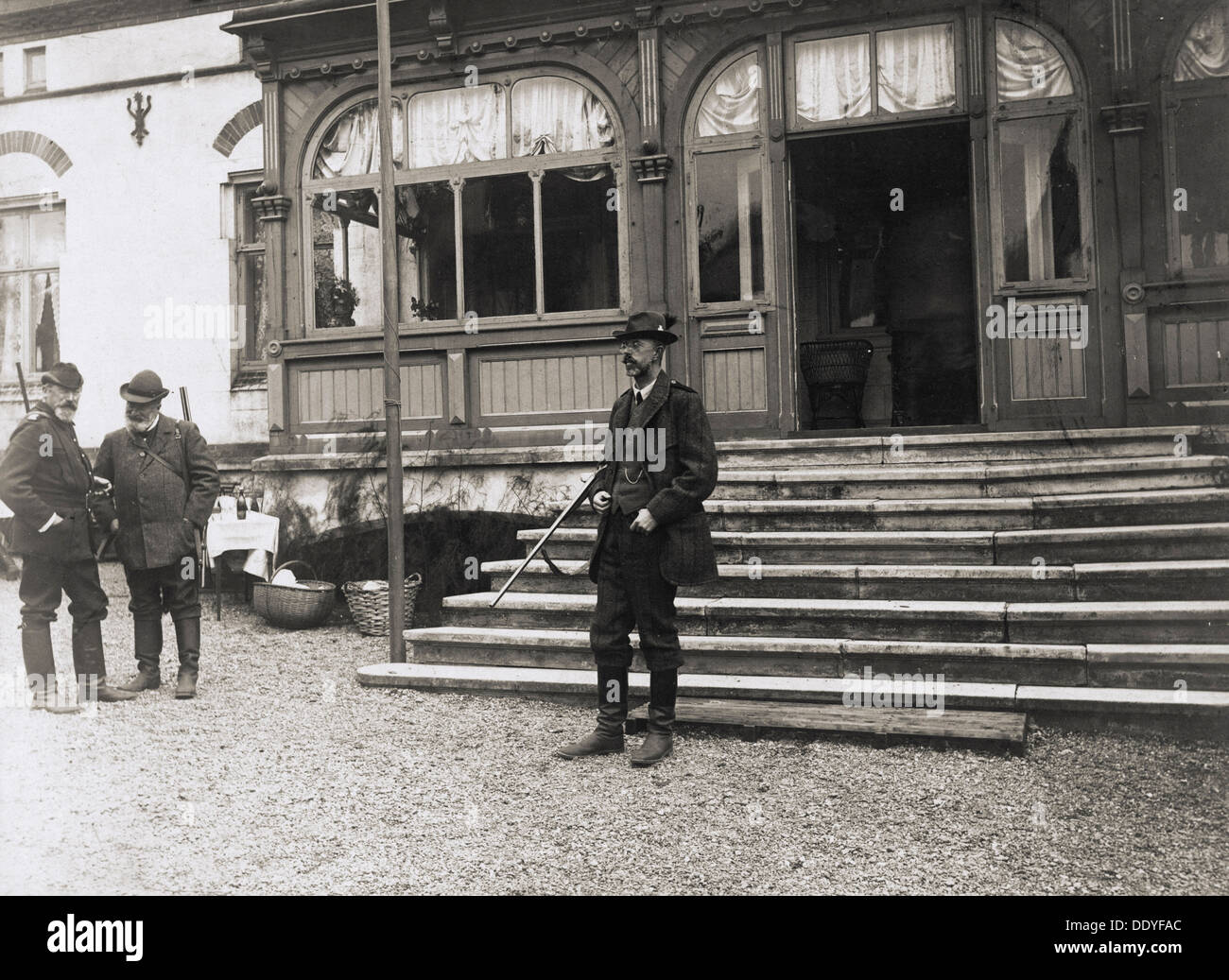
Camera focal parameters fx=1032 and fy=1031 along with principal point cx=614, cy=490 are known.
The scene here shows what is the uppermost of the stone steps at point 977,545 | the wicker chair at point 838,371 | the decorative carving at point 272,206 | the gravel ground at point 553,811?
the decorative carving at point 272,206

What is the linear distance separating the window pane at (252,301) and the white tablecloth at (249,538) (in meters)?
3.71

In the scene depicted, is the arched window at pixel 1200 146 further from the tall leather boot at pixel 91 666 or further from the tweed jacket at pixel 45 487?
the tall leather boot at pixel 91 666

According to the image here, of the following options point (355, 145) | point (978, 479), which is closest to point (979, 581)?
point (978, 479)

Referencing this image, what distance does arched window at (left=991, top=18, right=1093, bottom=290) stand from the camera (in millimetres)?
8320

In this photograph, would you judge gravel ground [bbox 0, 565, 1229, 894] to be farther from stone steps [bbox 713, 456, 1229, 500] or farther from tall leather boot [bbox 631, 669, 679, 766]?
stone steps [bbox 713, 456, 1229, 500]

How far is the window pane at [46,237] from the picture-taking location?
13.0m

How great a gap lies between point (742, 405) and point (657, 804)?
5.08 meters

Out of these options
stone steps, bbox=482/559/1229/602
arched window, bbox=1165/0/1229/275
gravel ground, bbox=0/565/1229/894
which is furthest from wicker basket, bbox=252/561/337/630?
arched window, bbox=1165/0/1229/275

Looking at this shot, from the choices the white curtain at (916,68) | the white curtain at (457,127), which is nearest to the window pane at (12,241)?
the white curtain at (457,127)

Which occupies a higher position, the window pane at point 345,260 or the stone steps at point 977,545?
the window pane at point 345,260

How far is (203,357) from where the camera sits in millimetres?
12414

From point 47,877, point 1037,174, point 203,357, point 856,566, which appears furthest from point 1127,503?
point 203,357

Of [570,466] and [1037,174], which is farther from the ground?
[1037,174]

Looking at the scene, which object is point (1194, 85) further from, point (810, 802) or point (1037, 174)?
point (810, 802)
